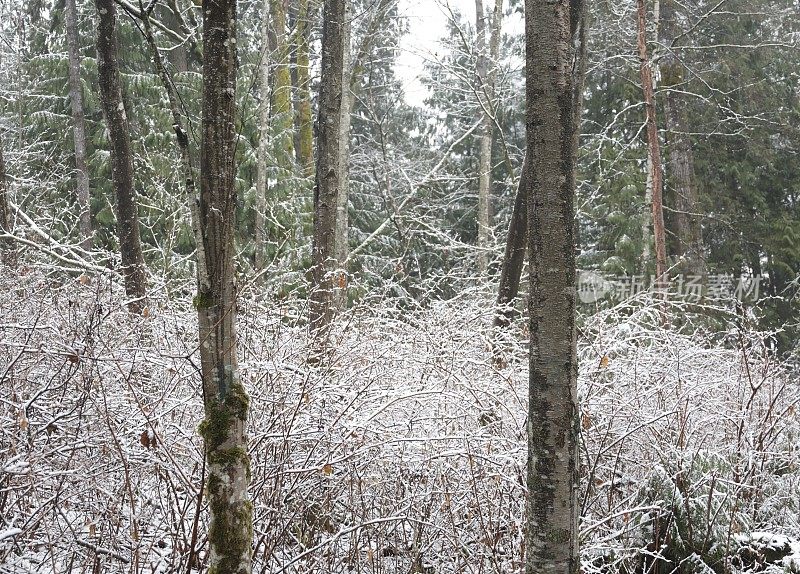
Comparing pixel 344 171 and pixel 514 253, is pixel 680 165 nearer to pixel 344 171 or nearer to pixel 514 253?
pixel 344 171

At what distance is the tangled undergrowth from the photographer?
11.3 ft

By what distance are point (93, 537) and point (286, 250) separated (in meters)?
10.2

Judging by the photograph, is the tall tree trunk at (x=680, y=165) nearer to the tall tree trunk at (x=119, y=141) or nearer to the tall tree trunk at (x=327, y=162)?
the tall tree trunk at (x=327, y=162)

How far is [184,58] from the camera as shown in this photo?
15.8 metres

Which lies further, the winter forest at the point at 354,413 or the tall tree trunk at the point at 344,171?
the tall tree trunk at the point at 344,171

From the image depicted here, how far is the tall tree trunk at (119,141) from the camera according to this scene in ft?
22.6

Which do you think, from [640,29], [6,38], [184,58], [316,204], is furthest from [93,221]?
[640,29]

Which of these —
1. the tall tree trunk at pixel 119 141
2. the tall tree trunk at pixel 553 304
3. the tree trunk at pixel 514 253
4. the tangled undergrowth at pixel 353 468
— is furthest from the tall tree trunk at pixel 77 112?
the tall tree trunk at pixel 553 304

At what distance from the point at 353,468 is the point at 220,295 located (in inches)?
62.2

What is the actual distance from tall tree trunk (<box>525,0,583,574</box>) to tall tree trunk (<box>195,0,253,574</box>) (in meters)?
1.18

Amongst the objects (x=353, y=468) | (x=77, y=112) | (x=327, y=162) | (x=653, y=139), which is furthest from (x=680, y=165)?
(x=353, y=468)

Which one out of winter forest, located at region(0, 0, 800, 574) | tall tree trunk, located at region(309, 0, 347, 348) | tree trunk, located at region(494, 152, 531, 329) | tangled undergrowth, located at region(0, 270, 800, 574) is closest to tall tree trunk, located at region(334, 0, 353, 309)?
winter forest, located at region(0, 0, 800, 574)

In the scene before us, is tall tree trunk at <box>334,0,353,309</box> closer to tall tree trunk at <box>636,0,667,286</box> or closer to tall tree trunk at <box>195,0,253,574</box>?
tall tree trunk at <box>636,0,667,286</box>

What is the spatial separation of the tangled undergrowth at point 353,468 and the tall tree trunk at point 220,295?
0.25m
